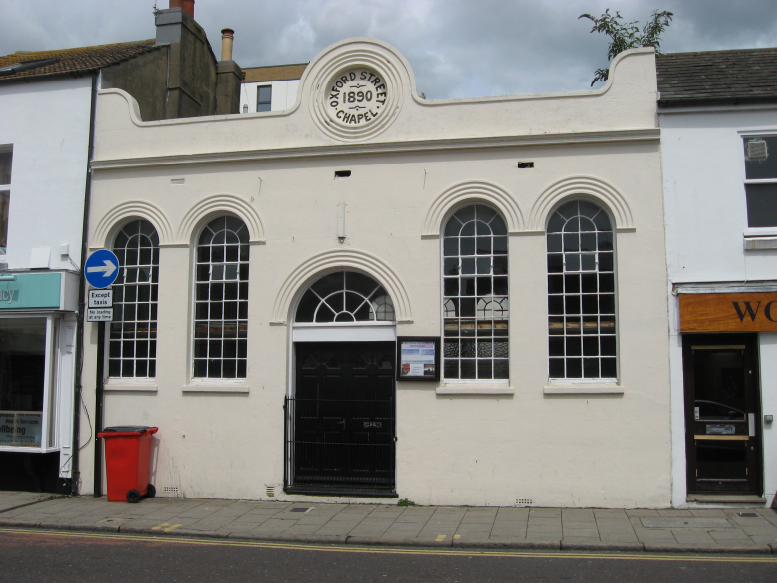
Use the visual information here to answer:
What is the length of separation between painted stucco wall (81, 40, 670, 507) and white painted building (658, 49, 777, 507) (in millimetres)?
258

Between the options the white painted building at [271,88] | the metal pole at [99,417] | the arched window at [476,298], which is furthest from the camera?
the white painted building at [271,88]

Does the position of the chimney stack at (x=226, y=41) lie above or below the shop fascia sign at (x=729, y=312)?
above

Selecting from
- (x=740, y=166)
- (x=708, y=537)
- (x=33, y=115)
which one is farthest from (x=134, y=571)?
(x=740, y=166)

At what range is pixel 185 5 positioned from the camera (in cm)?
1470

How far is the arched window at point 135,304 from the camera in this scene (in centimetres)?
1116

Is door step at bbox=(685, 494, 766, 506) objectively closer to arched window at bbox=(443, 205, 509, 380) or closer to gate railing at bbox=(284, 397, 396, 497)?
arched window at bbox=(443, 205, 509, 380)

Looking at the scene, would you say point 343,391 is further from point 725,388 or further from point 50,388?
point 725,388

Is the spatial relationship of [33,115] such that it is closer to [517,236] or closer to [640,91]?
[517,236]

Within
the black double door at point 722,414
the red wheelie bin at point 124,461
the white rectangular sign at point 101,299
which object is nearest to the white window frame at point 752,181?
the black double door at point 722,414

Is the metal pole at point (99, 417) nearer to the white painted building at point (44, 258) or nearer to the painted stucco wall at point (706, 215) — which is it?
the white painted building at point (44, 258)

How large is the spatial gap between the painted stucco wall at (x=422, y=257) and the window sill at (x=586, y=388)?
0.02 meters

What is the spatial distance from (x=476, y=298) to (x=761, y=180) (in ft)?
14.3

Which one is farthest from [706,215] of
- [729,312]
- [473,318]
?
[473,318]

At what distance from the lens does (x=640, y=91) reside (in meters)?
9.92
